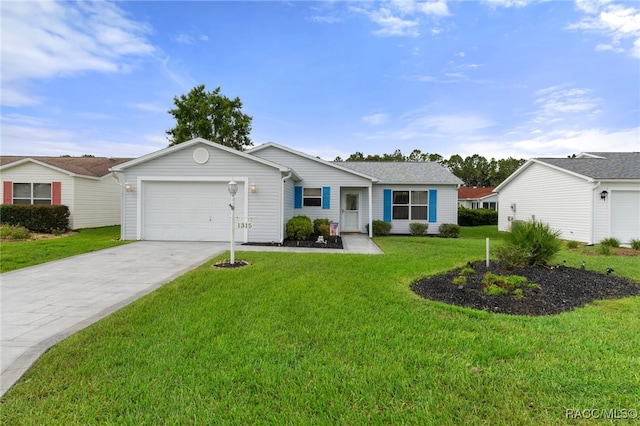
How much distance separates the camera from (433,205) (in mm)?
15016

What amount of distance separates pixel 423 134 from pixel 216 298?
63.8 ft

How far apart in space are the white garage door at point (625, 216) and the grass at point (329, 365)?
10.2 meters

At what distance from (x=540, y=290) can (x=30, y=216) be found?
60.4ft

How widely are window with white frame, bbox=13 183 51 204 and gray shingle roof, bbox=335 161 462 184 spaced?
14220mm

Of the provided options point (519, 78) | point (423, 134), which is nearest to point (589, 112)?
point (519, 78)

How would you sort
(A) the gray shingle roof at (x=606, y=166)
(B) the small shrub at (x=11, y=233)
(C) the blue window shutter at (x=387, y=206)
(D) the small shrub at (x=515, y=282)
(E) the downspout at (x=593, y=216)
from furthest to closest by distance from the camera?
(C) the blue window shutter at (x=387, y=206) → (A) the gray shingle roof at (x=606, y=166) → (E) the downspout at (x=593, y=216) → (B) the small shrub at (x=11, y=233) → (D) the small shrub at (x=515, y=282)

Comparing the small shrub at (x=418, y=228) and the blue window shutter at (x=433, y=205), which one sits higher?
the blue window shutter at (x=433, y=205)

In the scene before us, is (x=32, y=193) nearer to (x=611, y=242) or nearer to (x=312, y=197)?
(x=312, y=197)

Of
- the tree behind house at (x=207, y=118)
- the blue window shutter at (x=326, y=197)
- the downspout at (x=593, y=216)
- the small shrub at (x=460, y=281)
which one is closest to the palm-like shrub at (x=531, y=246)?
the small shrub at (x=460, y=281)

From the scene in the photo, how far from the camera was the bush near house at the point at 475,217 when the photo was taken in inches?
1008

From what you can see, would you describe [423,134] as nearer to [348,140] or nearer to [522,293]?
[348,140]

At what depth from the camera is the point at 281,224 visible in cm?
1110

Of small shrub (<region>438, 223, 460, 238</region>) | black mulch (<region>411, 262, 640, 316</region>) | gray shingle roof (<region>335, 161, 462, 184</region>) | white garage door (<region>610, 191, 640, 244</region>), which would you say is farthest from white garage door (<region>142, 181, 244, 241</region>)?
white garage door (<region>610, 191, 640, 244</region>)

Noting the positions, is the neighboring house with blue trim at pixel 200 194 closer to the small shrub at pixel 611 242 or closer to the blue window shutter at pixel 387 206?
the blue window shutter at pixel 387 206
